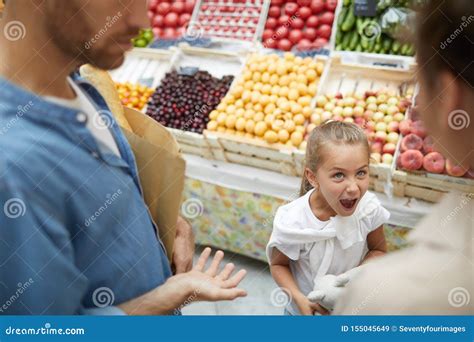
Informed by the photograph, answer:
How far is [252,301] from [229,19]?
1426 mm

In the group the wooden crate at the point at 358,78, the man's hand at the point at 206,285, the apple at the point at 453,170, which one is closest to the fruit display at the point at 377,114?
the wooden crate at the point at 358,78

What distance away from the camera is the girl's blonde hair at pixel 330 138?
3.55 ft

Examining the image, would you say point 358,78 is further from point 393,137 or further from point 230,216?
point 230,216

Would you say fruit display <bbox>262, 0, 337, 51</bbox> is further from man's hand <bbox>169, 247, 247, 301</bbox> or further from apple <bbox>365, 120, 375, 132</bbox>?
man's hand <bbox>169, 247, 247, 301</bbox>

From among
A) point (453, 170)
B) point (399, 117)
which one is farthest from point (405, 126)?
point (453, 170)

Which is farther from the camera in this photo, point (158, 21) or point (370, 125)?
point (158, 21)

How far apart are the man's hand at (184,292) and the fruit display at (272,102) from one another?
0.75m

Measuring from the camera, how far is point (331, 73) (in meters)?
1.88

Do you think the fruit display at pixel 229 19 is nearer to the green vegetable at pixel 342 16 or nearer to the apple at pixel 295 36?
the apple at pixel 295 36

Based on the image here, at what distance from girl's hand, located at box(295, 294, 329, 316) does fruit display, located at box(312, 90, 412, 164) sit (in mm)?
546

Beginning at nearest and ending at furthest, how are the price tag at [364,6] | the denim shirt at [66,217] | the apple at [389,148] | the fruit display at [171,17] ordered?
the denim shirt at [66,217], the apple at [389,148], the price tag at [364,6], the fruit display at [171,17]

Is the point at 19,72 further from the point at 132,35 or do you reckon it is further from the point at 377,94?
the point at 377,94

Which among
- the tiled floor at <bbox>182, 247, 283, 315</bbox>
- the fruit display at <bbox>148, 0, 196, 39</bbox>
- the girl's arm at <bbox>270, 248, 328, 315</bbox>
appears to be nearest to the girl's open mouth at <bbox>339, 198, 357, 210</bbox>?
the girl's arm at <bbox>270, 248, 328, 315</bbox>

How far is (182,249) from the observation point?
3.60 ft
